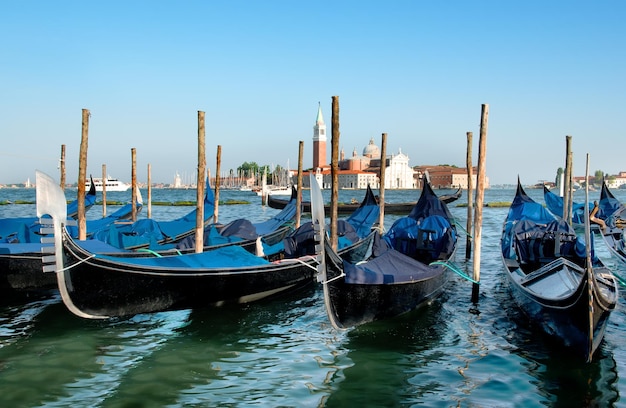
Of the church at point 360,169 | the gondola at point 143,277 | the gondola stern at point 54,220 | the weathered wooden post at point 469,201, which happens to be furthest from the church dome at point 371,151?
the gondola stern at point 54,220

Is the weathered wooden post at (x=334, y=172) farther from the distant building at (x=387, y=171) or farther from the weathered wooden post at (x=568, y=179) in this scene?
the distant building at (x=387, y=171)

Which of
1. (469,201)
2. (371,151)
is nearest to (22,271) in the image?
(469,201)

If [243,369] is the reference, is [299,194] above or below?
above

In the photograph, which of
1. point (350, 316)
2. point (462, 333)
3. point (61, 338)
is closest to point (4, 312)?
point (61, 338)

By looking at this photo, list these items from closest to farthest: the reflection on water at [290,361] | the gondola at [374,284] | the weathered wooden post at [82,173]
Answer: the reflection on water at [290,361], the gondola at [374,284], the weathered wooden post at [82,173]

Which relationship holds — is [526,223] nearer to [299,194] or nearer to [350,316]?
[350,316]

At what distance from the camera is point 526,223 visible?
777 cm

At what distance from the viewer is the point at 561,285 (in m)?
5.25

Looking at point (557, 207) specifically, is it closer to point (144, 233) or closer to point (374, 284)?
point (144, 233)

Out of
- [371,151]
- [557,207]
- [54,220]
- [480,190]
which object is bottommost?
[557,207]

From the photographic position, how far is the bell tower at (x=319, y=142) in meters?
93.0

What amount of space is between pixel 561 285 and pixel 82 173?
6743 mm

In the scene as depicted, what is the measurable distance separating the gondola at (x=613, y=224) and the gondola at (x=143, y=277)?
17.5ft

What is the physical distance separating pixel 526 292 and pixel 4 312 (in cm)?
556
